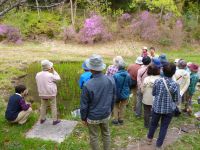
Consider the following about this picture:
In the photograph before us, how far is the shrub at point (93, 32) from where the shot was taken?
19.0 metres

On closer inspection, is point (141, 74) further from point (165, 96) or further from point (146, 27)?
point (146, 27)

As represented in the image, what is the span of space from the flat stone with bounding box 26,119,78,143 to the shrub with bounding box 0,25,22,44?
1256 cm

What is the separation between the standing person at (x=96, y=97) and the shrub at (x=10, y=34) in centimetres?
1470

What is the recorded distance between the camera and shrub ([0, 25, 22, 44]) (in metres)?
19.3

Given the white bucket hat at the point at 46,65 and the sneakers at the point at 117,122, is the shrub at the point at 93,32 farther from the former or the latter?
the white bucket hat at the point at 46,65

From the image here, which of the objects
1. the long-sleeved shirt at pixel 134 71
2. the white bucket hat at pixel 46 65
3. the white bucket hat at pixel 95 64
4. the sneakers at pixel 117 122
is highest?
the white bucket hat at pixel 95 64

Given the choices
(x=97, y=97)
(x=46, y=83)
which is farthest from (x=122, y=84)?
(x=97, y=97)

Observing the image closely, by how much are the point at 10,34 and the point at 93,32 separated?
4934 mm

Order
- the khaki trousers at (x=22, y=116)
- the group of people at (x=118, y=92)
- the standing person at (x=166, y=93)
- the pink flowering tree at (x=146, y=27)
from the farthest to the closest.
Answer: the pink flowering tree at (x=146, y=27), the khaki trousers at (x=22, y=116), the standing person at (x=166, y=93), the group of people at (x=118, y=92)

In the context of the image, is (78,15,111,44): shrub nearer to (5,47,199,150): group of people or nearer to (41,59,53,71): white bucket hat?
(5,47,199,150): group of people

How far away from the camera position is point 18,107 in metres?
7.03

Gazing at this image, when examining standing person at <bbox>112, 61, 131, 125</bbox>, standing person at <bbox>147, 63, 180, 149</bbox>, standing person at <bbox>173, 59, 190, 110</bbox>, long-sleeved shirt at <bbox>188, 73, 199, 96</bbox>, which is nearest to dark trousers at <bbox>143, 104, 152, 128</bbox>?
standing person at <bbox>112, 61, 131, 125</bbox>

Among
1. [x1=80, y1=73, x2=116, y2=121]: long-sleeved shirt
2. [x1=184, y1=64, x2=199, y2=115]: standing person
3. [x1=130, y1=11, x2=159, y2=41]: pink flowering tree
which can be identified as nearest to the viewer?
[x1=80, y1=73, x2=116, y2=121]: long-sleeved shirt

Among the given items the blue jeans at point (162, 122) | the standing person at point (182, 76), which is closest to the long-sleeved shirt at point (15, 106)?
the blue jeans at point (162, 122)
